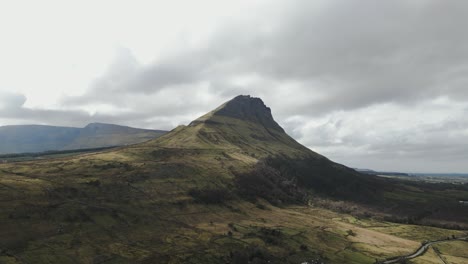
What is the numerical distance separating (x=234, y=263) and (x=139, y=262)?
4963 centimetres

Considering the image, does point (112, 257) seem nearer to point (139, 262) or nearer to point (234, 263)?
point (139, 262)

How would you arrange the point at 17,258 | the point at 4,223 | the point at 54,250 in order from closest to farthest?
the point at 17,258 < the point at 54,250 < the point at 4,223

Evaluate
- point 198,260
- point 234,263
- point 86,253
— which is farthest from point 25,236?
point 234,263

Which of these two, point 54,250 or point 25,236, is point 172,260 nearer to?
point 54,250

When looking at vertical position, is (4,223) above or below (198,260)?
above

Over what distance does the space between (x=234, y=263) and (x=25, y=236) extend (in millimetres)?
106455

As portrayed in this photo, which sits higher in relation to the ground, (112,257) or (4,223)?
(4,223)

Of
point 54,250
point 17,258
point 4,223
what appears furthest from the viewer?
point 4,223

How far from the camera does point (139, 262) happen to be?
184m

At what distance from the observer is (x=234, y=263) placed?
7859 inches

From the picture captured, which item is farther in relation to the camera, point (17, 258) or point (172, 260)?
point (172, 260)

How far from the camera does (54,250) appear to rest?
590 ft

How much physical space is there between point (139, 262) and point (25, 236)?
193 feet

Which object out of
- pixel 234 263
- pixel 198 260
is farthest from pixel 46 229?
pixel 234 263
